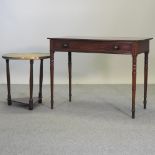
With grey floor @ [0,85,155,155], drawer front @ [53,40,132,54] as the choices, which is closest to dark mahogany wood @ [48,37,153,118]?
drawer front @ [53,40,132,54]

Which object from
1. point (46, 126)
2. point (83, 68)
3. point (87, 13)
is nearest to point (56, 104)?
point (46, 126)

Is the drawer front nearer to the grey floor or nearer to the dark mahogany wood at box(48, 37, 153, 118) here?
the dark mahogany wood at box(48, 37, 153, 118)

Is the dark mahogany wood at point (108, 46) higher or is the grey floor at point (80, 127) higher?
the dark mahogany wood at point (108, 46)

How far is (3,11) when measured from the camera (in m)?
4.55

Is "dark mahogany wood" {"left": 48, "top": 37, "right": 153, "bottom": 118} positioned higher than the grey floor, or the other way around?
"dark mahogany wood" {"left": 48, "top": 37, "right": 153, "bottom": 118}

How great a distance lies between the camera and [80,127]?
2.75 meters

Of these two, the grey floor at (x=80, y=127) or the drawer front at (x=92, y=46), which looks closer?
the grey floor at (x=80, y=127)

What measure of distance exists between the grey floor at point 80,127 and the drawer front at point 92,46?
1.90ft

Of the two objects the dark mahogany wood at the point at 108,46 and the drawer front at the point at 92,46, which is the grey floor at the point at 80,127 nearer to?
the dark mahogany wood at the point at 108,46

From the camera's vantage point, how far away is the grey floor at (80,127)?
2.29 meters

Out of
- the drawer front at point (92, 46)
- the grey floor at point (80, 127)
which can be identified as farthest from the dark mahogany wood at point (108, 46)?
the grey floor at point (80, 127)

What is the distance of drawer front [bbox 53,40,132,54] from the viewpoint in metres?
2.90

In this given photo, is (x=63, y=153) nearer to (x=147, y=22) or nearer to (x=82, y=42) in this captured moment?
(x=82, y=42)

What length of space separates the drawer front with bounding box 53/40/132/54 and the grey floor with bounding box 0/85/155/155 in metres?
0.58
